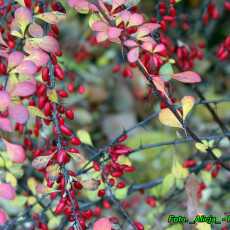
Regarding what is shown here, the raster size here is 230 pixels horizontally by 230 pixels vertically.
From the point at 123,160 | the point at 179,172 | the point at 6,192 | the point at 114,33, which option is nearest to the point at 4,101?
the point at 6,192

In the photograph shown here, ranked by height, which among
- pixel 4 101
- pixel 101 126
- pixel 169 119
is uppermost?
pixel 4 101

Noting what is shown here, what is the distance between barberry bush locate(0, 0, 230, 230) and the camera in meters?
1.43

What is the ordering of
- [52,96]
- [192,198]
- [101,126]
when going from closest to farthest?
1. [52,96]
2. [192,198]
3. [101,126]

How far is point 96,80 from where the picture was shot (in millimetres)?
4551

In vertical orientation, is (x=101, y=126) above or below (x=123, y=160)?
below

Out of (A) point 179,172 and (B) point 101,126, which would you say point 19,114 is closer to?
(A) point 179,172

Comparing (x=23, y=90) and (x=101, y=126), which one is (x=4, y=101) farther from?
(x=101, y=126)

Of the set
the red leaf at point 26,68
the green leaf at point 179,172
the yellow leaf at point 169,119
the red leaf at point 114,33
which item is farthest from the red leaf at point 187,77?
the green leaf at point 179,172

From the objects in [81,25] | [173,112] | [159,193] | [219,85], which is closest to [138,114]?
[219,85]

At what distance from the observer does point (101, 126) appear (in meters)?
4.34

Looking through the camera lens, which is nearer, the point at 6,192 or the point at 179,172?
the point at 6,192

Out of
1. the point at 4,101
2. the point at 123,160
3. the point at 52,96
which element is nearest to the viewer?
the point at 4,101

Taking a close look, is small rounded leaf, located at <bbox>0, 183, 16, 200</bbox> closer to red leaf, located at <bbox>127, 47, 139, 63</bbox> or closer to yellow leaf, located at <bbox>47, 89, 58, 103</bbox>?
yellow leaf, located at <bbox>47, 89, 58, 103</bbox>

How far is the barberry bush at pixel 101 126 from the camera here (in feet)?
4.69
